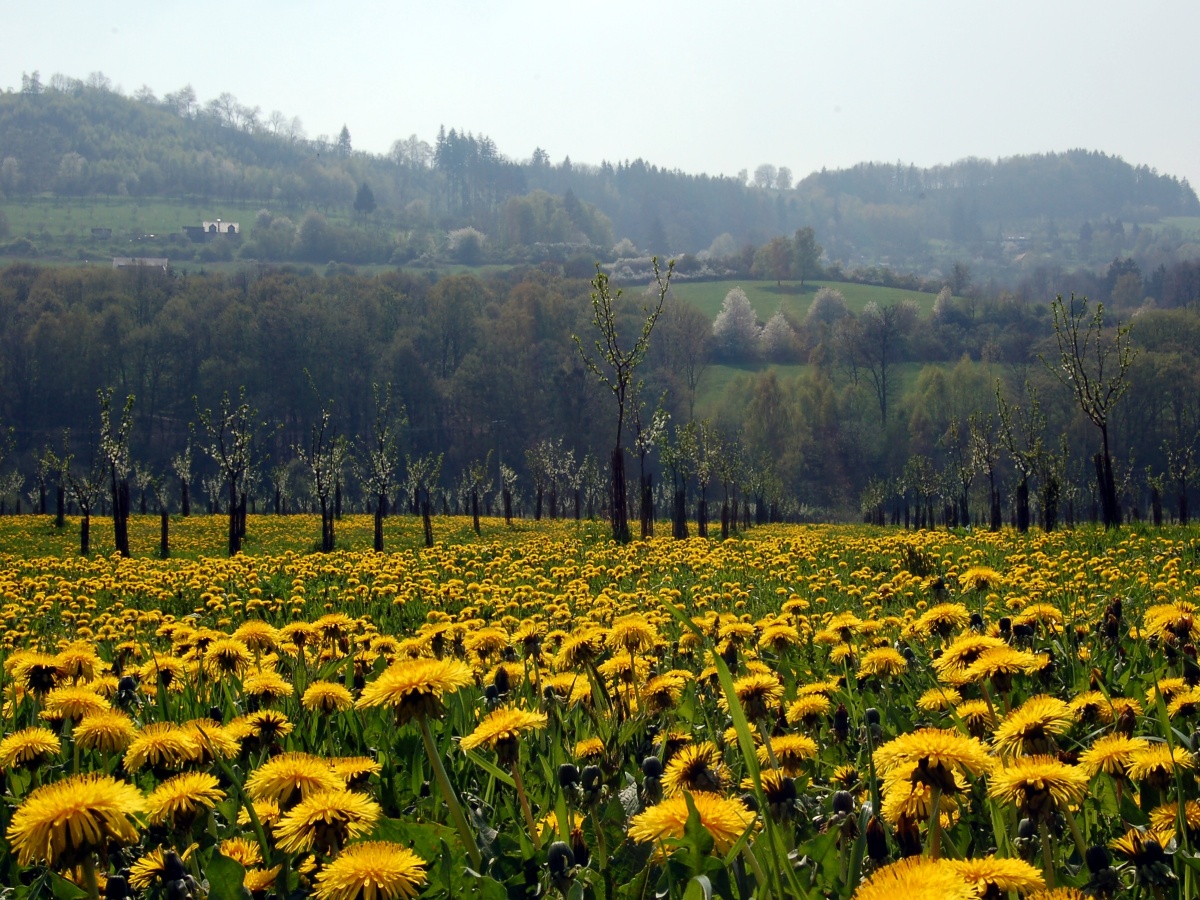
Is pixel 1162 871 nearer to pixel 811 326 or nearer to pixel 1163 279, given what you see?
pixel 811 326

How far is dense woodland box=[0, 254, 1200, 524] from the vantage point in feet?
315

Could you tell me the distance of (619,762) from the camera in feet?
11.5

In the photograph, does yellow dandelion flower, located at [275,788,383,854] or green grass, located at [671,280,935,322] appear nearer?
yellow dandelion flower, located at [275,788,383,854]

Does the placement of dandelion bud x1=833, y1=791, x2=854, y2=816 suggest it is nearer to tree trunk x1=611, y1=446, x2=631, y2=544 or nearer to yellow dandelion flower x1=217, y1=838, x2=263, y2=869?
yellow dandelion flower x1=217, y1=838, x2=263, y2=869

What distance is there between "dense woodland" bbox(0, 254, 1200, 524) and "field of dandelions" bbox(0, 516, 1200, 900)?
84597 mm

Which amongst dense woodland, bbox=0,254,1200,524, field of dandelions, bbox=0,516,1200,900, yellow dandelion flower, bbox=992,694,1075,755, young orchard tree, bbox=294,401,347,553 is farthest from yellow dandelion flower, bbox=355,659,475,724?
dense woodland, bbox=0,254,1200,524

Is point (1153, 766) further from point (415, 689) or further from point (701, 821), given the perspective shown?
point (415, 689)

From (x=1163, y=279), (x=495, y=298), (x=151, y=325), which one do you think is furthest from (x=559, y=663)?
(x=1163, y=279)

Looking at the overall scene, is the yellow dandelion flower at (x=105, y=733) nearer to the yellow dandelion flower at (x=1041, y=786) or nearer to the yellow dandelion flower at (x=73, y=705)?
the yellow dandelion flower at (x=73, y=705)

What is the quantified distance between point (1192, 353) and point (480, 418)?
79.2 metres

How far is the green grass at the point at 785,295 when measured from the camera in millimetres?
164988

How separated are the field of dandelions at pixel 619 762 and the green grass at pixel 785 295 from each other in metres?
157

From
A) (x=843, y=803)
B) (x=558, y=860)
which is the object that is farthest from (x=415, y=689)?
(x=843, y=803)

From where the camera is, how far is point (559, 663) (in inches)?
167
